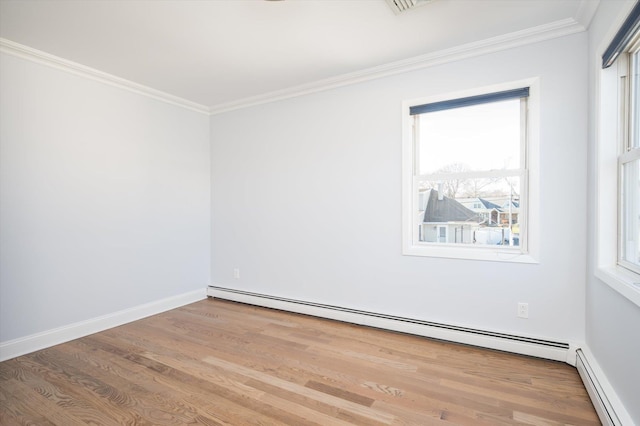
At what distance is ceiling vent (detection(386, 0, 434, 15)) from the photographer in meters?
2.11

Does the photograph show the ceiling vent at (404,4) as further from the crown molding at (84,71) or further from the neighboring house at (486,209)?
the crown molding at (84,71)

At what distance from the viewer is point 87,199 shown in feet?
10.1

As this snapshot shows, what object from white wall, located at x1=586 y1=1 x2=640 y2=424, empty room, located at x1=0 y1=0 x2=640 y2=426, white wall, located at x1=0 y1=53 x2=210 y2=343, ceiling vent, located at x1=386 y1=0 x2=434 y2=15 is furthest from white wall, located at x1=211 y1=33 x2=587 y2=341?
ceiling vent, located at x1=386 y1=0 x2=434 y2=15

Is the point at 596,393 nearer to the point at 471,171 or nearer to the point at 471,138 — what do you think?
the point at 471,171

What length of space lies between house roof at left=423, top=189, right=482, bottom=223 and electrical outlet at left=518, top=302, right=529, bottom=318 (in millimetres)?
776

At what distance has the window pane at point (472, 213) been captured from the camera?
2.70m

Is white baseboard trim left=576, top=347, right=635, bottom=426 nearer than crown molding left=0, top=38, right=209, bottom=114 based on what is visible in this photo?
Yes

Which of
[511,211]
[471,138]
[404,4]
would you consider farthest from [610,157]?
[404,4]

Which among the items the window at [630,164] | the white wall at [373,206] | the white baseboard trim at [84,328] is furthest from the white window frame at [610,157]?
the white baseboard trim at [84,328]

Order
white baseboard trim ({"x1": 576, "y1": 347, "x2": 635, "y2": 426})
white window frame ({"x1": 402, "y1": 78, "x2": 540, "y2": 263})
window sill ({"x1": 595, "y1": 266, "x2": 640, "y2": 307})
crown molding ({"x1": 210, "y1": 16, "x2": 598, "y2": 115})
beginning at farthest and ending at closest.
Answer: white window frame ({"x1": 402, "y1": 78, "x2": 540, "y2": 263}) → crown molding ({"x1": 210, "y1": 16, "x2": 598, "y2": 115}) → white baseboard trim ({"x1": 576, "y1": 347, "x2": 635, "y2": 426}) → window sill ({"x1": 595, "y1": 266, "x2": 640, "y2": 307})

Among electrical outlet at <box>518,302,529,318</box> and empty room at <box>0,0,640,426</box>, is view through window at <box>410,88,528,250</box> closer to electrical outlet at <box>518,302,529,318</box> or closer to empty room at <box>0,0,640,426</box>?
empty room at <box>0,0,640,426</box>

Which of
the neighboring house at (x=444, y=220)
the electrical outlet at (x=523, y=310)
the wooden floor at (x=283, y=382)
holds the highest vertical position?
the neighboring house at (x=444, y=220)

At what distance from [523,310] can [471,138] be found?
Answer: 154cm

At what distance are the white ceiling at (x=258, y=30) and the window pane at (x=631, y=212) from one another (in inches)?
45.6
